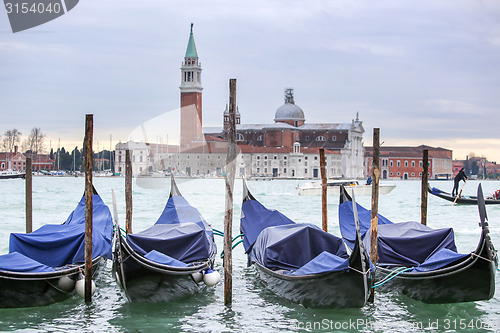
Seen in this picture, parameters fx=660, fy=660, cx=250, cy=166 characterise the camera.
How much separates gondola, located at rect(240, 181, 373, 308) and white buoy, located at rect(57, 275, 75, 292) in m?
1.61

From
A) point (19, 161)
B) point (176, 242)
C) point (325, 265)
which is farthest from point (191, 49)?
point (325, 265)

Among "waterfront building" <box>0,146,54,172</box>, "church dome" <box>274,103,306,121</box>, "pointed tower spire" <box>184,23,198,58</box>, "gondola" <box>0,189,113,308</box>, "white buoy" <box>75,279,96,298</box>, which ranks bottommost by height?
"white buoy" <box>75,279,96,298</box>

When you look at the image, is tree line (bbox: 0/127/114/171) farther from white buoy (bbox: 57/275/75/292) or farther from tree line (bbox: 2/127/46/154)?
white buoy (bbox: 57/275/75/292)

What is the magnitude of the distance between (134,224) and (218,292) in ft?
23.3

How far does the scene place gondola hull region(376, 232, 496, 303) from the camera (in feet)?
15.9

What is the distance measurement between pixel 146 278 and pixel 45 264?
92 centimetres

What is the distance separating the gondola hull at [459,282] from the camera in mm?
4836

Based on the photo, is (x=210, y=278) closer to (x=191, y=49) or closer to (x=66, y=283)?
(x=66, y=283)

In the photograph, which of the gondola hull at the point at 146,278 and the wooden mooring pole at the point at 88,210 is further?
the wooden mooring pole at the point at 88,210

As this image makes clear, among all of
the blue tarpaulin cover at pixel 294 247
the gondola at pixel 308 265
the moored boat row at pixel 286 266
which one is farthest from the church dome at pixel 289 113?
the blue tarpaulin cover at pixel 294 247

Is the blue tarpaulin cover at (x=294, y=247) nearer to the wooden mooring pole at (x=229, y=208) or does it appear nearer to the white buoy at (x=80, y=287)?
the wooden mooring pole at (x=229, y=208)

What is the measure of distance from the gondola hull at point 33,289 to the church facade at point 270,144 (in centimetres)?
4212

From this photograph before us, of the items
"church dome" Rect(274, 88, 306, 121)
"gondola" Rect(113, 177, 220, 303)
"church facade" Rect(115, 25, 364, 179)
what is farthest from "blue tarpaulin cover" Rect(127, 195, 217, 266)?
"church dome" Rect(274, 88, 306, 121)

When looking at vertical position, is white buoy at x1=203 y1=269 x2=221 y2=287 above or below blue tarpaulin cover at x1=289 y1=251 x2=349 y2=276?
below
